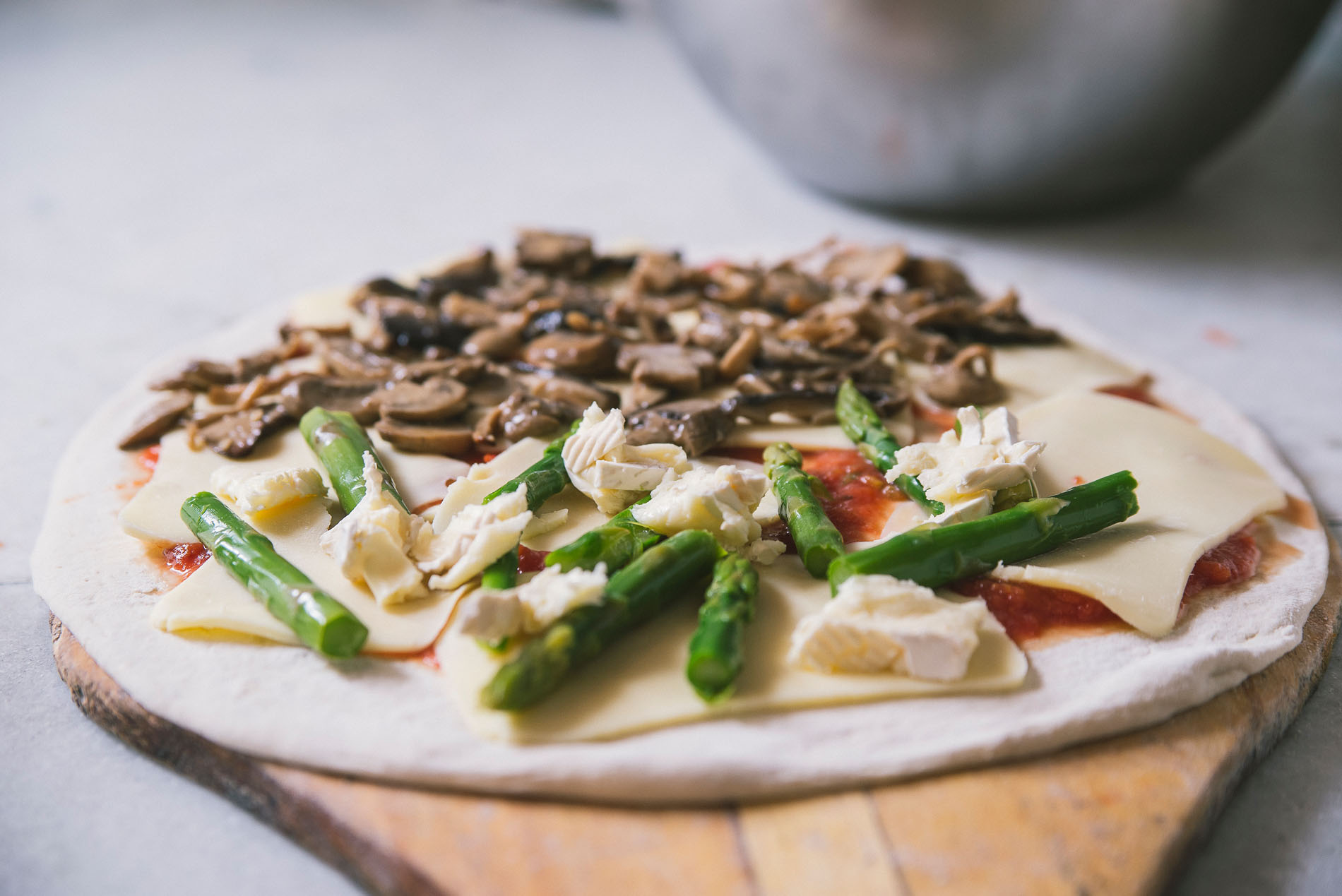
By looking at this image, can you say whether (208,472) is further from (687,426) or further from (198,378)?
(687,426)

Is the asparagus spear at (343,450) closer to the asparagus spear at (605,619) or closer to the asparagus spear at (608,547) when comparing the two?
the asparagus spear at (608,547)

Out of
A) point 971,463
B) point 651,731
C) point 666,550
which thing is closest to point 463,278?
point 666,550

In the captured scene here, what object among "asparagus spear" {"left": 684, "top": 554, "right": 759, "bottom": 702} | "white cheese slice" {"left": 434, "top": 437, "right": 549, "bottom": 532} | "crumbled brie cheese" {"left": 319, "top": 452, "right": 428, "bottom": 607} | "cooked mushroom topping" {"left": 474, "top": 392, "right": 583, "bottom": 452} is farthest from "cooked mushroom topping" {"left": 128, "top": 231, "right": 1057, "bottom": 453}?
"asparagus spear" {"left": 684, "top": 554, "right": 759, "bottom": 702}

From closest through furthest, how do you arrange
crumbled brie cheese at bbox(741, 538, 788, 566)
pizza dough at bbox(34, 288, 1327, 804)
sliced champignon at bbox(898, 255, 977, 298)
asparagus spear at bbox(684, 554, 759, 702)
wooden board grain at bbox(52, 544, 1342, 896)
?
wooden board grain at bbox(52, 544, 1342, 896) → pizza dough at bbox(34, 288, 1327, 804) → asparagus spear at bbox(684, 554, 759, 702) → crumbled brie cheese at bbox(741, 538, 788, 566) → sliced champignon at bbox(898, 255, 977, 298)

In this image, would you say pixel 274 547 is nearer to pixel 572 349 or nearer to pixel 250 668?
pixel 250 668

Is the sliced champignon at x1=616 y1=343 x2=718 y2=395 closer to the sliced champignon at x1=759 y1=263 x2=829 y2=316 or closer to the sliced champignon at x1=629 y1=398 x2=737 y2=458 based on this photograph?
the sliced champignon at x1=629 y1=398 x2=737 y2=458
